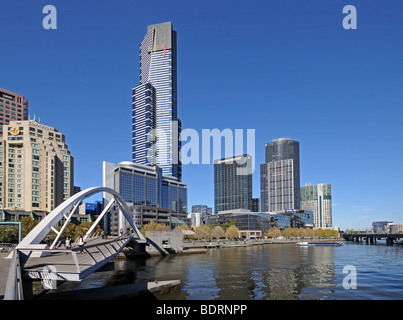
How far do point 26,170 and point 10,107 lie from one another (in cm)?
8419

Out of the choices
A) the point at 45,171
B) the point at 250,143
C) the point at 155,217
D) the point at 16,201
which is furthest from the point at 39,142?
the point at 250,143

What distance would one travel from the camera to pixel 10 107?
189250mm

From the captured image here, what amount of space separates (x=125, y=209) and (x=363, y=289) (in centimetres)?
4550

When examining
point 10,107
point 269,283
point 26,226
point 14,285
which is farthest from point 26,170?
→ point 14,285

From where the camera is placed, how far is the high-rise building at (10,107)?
18550 centimetres

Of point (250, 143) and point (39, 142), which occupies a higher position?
point (39, 142)

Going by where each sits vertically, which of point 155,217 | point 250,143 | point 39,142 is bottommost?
point 155,217

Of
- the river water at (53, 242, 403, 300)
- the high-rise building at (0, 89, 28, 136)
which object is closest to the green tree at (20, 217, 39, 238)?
the river water at (53, 242, 403, 300)

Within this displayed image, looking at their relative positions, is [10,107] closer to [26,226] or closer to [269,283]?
[26,226]

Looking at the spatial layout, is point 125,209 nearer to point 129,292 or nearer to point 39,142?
point 129,292

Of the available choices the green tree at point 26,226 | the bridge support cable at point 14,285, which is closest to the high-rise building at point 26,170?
the green tree at point 26,226

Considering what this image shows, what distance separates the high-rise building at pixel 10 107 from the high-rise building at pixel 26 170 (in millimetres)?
67375

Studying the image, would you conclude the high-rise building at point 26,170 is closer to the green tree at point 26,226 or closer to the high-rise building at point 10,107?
the green tree at point 26,226
